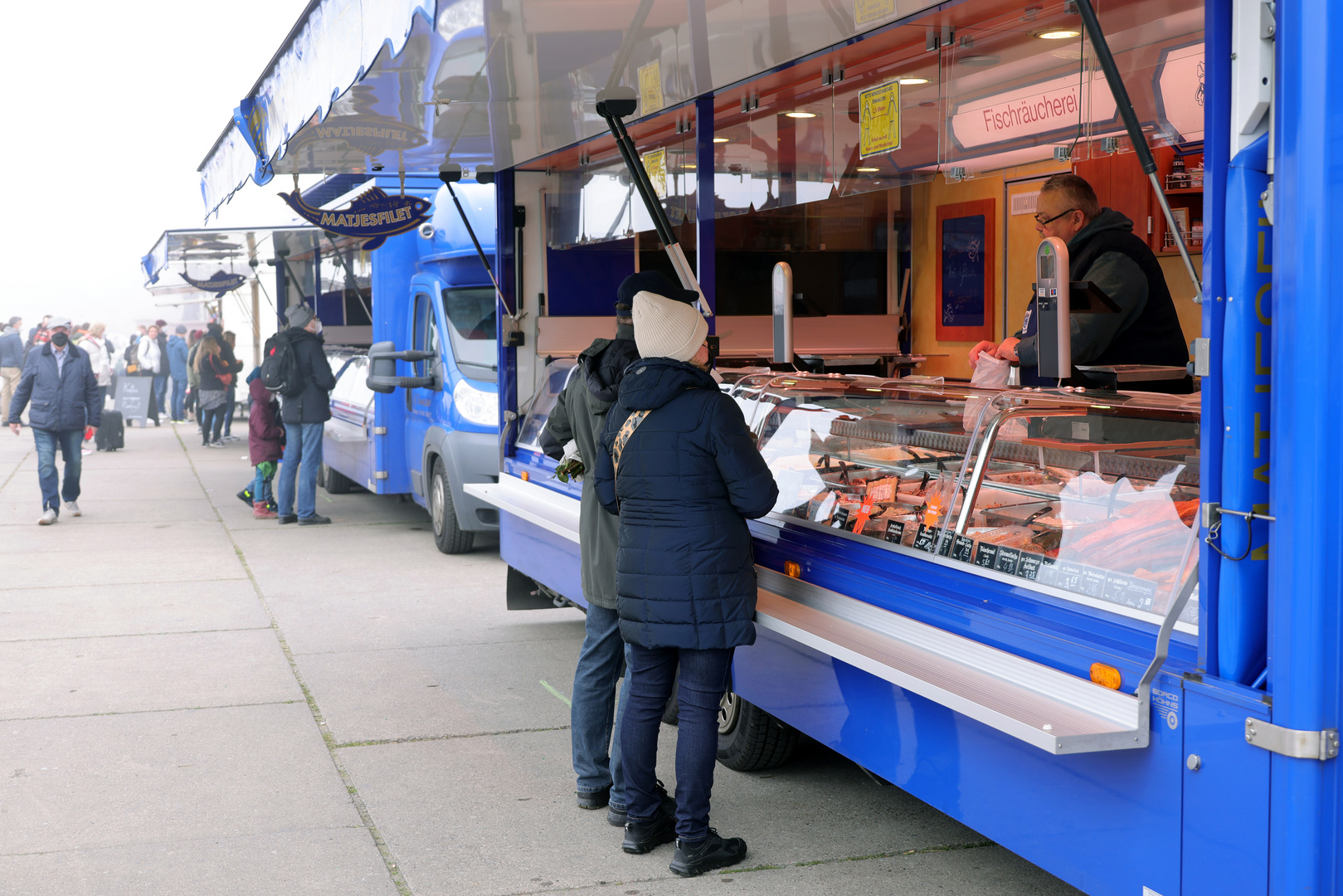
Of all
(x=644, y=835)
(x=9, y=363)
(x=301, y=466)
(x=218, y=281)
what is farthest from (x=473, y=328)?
(x=9, y=363)

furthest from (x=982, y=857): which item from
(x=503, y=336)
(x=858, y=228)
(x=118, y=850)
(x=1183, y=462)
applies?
(x=858, y=228)

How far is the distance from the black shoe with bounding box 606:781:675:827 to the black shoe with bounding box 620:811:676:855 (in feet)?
0.26

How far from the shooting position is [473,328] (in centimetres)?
983

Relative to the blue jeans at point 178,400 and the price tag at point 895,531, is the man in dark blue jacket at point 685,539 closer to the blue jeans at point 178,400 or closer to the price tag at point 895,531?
the price tag at point 895,531

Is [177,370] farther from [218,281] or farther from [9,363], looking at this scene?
[218,281]

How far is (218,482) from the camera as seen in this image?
565 inches

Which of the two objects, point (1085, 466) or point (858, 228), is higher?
point (858, 228)

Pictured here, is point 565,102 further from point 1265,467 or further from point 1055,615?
point 1265,467

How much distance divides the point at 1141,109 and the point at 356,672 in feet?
14.2

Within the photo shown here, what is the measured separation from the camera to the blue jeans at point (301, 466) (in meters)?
11.1

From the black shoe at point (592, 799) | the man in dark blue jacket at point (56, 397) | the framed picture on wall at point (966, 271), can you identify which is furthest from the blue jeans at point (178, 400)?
the black shoe at point (592, 799)

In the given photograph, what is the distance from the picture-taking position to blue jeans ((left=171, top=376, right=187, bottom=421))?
23.8m

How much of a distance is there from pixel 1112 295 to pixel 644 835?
234 centimetres

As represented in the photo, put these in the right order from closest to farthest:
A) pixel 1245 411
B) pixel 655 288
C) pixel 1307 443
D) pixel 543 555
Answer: pixel 1307 443 < pixel 1245 411 < pixel 655 288 < pixel 543 555
